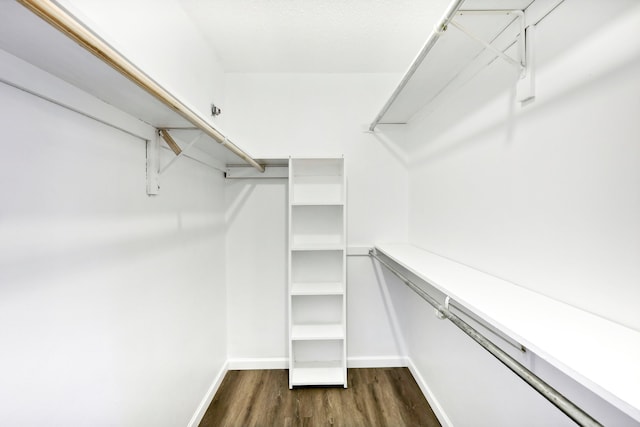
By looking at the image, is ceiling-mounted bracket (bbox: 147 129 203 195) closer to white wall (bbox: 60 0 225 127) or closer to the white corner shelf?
white wall (bbox: 60 0 225 127)

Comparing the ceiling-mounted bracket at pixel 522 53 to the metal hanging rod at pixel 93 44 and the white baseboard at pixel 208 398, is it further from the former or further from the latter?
the white baseboard at pixel 208 398

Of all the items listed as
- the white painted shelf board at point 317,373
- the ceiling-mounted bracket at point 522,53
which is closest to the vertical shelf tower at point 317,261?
the white painted shelf board at point 317,373

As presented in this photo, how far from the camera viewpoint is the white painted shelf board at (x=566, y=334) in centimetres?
47

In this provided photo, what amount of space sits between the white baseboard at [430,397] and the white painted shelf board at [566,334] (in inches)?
42.4

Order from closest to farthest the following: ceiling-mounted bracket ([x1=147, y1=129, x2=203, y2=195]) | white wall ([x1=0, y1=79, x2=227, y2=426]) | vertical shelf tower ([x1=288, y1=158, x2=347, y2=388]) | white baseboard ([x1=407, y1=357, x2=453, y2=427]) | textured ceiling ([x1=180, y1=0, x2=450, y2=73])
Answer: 1. white wall ([x1=0, y1=79, x2=227, y2=426])
2. ceiling-mounted bracket ([x1=147, y1=129, x2=203, y2=195])
3. textured ceiling ([x1=180, y1=0, x2=450, y2=73])
4. white baseboard ([x1=407, y1=357, x2=453, y2=427])
5. vertical shelf tower ([x1=288, y1=158, x2=347, y2=388])

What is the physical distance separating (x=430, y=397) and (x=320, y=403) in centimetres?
73

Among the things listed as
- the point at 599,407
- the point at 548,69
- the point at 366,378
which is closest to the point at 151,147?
the point at 548,69

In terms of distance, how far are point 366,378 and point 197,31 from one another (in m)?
2.68

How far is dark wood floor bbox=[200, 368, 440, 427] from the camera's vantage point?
1.73m

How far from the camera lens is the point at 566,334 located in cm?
64

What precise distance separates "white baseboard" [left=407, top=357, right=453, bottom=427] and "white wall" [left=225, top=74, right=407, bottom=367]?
16 centimetres

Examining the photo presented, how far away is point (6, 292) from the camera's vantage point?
65 cm

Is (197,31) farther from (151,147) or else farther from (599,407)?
(599,407)

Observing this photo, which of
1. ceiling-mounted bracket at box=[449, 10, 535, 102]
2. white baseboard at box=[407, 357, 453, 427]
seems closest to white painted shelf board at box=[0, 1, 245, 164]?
ceiling-mounted bracket at box=[449, 10, 535, 102]
